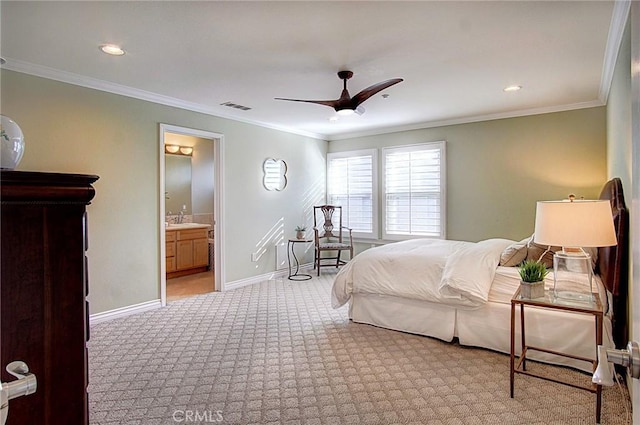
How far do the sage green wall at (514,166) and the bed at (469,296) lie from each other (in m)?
1.55

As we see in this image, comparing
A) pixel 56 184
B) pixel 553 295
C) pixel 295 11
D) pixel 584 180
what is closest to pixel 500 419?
pixel 553 295

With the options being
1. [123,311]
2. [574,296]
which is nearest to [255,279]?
[123,311]

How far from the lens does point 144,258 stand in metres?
4.13

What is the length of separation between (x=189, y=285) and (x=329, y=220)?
2486 millimetres

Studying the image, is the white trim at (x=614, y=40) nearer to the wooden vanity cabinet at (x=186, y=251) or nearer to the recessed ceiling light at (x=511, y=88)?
the recessed ceiling light at (x=511, y=88)

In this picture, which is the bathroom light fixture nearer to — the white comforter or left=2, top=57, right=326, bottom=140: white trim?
left=2, top=57, right=326, bottom=140: white trim

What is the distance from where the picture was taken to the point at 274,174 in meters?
5.78

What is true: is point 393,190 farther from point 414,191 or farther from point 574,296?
point 574,296

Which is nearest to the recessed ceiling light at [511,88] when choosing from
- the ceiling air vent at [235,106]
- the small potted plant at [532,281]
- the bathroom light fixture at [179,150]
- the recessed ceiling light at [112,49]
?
the small potted plant at [532,281]

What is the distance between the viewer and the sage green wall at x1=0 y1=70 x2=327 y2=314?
10.9 feet

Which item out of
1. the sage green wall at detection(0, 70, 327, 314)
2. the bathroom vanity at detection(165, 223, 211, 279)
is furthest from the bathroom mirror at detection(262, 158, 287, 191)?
the bathroom vanity at detection(165, 223, 211, 279)

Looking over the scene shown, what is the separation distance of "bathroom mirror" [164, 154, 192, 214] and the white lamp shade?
19.8 ft

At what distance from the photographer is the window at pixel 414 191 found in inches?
223

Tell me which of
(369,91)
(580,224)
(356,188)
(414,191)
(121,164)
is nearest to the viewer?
(580,224)
